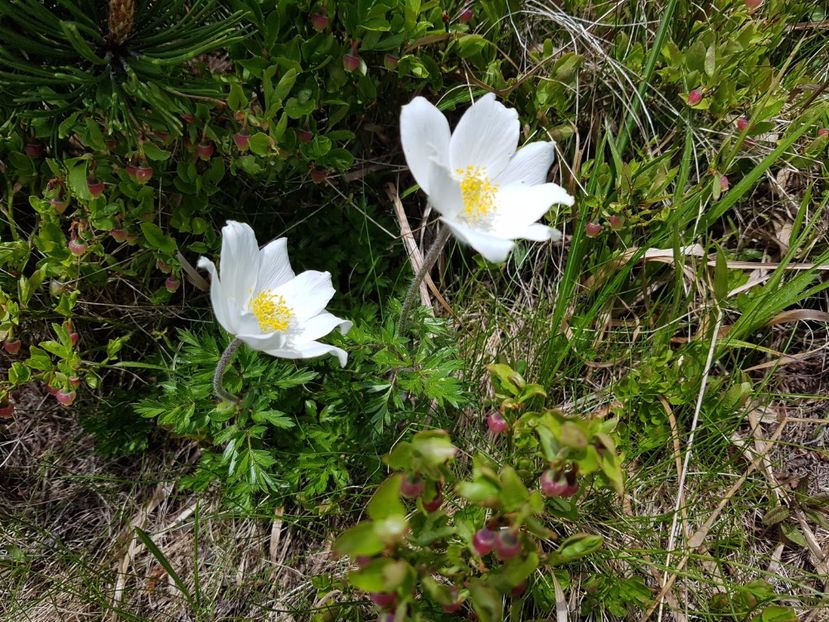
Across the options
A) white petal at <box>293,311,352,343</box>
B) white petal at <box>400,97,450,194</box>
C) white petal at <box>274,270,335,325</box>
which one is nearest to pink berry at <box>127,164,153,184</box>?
white petal at <box>274,270,335,325</box>

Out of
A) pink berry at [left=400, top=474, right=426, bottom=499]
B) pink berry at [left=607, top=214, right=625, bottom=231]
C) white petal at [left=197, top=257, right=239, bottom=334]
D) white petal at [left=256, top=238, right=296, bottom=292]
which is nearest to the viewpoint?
pink berry at [left=400, top=474, right=426, bottom=499]

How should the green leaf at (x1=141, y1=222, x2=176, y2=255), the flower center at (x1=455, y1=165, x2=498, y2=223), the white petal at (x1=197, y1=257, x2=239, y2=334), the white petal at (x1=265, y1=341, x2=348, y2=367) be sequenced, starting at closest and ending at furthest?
the white petal at (x1=197, y1=257, x2=239, y2=334) < the white petal at (x1=265, y1=341, x2=348, y2=367) < the flower center at (x1=455, y1=165, x2=498, y2=223) < the green leaf at (x1=141, y1=222, x2=176, y2=255)

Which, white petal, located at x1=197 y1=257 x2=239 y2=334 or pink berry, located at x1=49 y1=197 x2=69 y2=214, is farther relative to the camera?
pink berry, located at x1=49 y1=197 x2=69 y2=214

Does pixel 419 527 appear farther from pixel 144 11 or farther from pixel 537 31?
pixel 537 31

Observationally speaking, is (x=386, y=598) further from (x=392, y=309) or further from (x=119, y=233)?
(x=119, y=233)

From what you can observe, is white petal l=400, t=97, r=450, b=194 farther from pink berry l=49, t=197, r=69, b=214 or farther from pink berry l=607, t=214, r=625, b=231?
pink berry l=49, t=197, r=69, b=214

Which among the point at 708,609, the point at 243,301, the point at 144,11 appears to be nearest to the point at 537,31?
the point at 144,11
